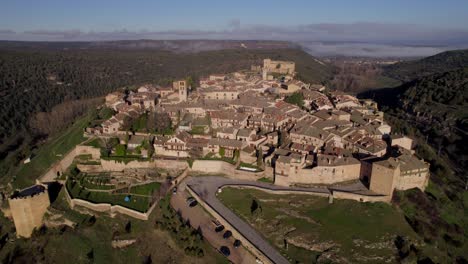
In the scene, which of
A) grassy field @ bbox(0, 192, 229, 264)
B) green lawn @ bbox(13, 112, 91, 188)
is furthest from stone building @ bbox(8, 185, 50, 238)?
green lawn @ bbox(13, 112, 91, 188)

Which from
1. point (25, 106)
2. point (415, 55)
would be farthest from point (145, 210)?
point (415, 55)

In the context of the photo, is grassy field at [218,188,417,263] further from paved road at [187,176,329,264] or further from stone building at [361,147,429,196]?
stone building at [361,147,429,196]

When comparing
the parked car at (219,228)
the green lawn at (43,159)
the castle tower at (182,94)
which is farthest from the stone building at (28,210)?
the castle tower at (182,94)

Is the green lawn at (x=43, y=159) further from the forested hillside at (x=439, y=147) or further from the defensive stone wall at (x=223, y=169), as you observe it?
the forested hillside at (x=439, y=147)

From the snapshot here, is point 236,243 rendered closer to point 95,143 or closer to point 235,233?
point 235,233

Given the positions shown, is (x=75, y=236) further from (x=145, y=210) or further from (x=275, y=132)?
(x=275, y=132)
